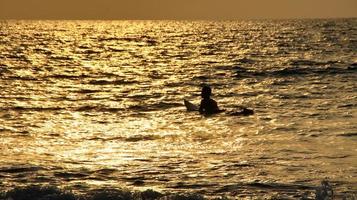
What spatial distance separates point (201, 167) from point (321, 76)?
27.2m

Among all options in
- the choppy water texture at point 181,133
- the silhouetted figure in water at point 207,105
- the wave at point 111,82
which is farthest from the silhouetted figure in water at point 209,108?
the wave at point 111,82

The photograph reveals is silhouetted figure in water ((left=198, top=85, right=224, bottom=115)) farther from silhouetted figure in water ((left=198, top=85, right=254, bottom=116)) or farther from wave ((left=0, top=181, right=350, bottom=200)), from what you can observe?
wave ((left=0, top=181, right=350, bottom=200))

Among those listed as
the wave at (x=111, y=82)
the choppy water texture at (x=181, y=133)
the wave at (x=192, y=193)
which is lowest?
the wave at (x=192, y=193)

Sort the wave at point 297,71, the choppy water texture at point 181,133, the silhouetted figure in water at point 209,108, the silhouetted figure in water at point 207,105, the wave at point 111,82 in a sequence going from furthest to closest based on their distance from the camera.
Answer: the wave at point 297,71 < the wave at point 111,82 < the silhouetted figure in water at point 207,105 < the silhouetted figure in water at point 209,108 < the choppy water texture at point 181,133

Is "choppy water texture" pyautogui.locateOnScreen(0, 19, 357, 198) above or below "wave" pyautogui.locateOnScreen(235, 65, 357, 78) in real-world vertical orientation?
below

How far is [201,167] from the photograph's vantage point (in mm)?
16578

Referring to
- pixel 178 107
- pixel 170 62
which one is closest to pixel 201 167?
pixel 178 107

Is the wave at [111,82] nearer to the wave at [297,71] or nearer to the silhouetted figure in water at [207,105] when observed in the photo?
the wave at [297,71]

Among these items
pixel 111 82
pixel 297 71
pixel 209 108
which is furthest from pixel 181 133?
pixel 297 71

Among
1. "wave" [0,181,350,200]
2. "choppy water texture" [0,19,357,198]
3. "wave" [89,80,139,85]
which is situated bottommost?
"wave" [0,181,350,200]

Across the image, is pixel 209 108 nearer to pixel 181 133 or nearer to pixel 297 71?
pixel 181 133

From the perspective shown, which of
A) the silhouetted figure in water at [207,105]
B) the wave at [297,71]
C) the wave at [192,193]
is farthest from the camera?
the wave at [297,71]

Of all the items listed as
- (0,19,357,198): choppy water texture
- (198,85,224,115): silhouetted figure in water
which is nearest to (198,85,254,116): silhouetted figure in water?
(198,85,224,115): silhouetted figure in water

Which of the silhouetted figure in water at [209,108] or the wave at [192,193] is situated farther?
the silhouetted figure in water at [209,108]
